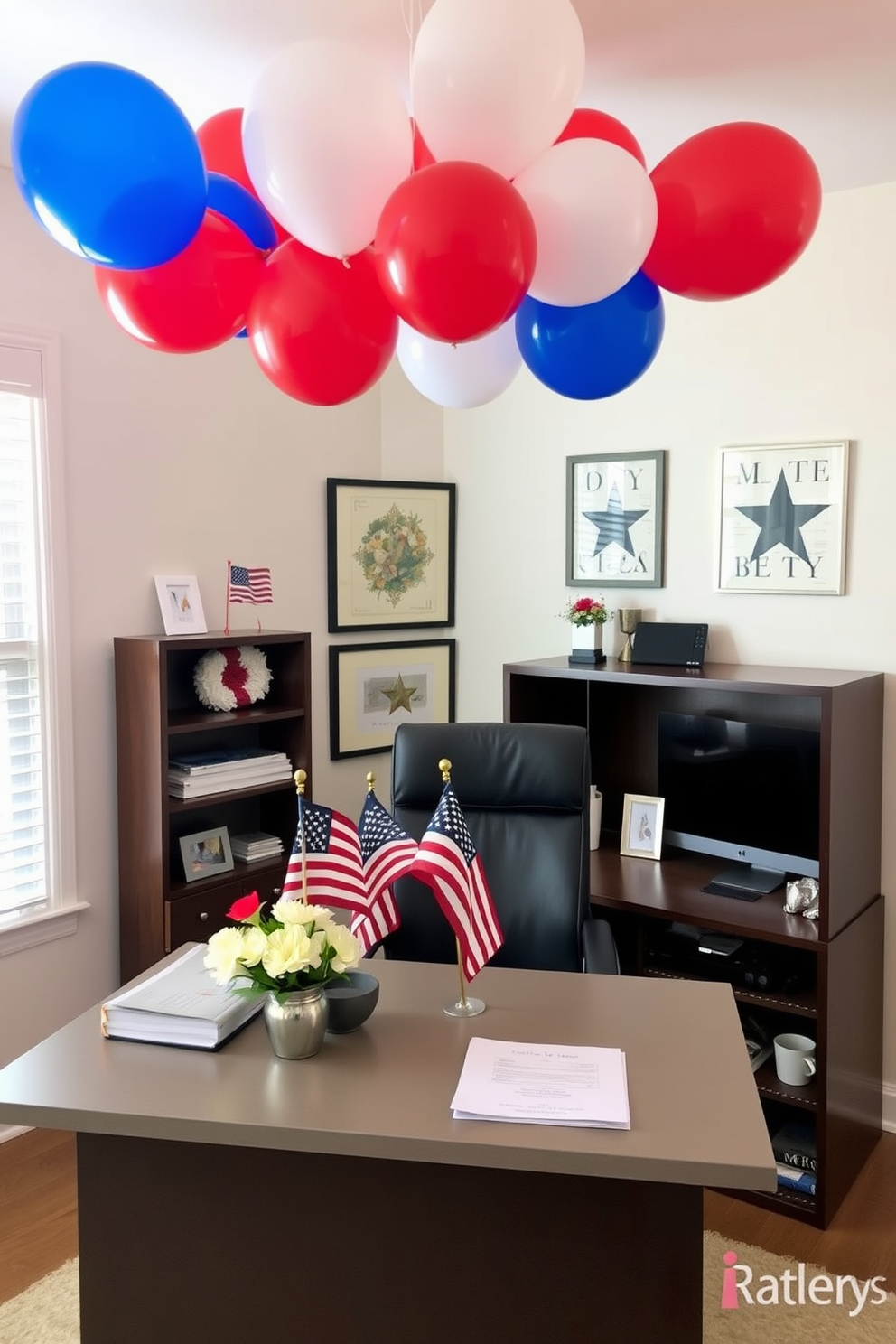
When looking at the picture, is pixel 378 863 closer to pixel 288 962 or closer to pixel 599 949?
pixel 288 962

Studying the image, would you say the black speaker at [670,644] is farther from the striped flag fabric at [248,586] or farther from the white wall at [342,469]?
the striped flag fabric at [248,586]

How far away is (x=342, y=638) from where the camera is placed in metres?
3.93

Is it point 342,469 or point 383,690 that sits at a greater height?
point 342,469

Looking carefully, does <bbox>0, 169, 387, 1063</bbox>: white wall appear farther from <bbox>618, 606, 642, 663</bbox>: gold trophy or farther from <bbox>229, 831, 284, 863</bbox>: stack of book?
<bbox>618, 606, 642, 663</bbox>: gold trophy

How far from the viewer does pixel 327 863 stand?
1.89m

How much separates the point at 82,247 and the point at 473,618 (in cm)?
274

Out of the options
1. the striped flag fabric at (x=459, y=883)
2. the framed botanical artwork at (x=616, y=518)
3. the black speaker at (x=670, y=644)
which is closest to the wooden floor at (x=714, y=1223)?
the striped flag fabric at (x=459, y=883)

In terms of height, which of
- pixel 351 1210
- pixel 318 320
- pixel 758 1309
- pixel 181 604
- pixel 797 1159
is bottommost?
pixel 758 1309

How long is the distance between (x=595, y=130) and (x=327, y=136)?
53 cm

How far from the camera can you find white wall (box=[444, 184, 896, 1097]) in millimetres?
3066

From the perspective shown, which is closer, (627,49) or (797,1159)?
(627,49)

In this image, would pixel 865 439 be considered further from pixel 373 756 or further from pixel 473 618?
pixel 373 756

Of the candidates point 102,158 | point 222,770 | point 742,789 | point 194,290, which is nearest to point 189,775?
point 222,770

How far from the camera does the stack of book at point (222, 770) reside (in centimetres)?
312
